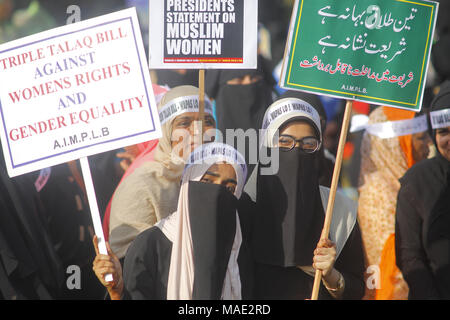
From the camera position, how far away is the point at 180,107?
12.6 ft

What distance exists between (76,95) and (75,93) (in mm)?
11

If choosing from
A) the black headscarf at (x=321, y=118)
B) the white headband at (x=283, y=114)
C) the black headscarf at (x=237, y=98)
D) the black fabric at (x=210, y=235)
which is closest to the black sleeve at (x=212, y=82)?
the black headscarf at (x=237, y=98)

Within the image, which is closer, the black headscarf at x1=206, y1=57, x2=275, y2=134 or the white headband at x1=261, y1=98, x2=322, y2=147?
the white headband at x1=261, y1=98, x2=322, y2=147

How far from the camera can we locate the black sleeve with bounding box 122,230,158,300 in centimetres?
333

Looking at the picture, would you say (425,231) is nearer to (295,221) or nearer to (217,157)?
(295,221)

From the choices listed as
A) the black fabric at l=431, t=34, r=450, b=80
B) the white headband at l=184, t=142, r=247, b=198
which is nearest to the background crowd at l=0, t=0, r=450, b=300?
the white headband at l=184, t=142, r=247, b=198

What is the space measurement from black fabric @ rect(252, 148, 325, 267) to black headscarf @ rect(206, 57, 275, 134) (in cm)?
127

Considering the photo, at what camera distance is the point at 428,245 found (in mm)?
3994

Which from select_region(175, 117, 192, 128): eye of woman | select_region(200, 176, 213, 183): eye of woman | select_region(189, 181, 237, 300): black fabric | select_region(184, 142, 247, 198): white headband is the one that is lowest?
select_region(189, 181, 237, 300): black fabric

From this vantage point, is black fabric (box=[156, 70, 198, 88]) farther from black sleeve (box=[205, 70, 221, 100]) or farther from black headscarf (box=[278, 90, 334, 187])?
black headscarf (box=[278, 90, 334, 187])

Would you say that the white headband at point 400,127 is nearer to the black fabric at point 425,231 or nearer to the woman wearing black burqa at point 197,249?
the black fabric at point 425,231

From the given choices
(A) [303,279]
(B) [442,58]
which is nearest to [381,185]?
(A) [303,279]

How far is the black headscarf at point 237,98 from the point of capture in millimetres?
4859
